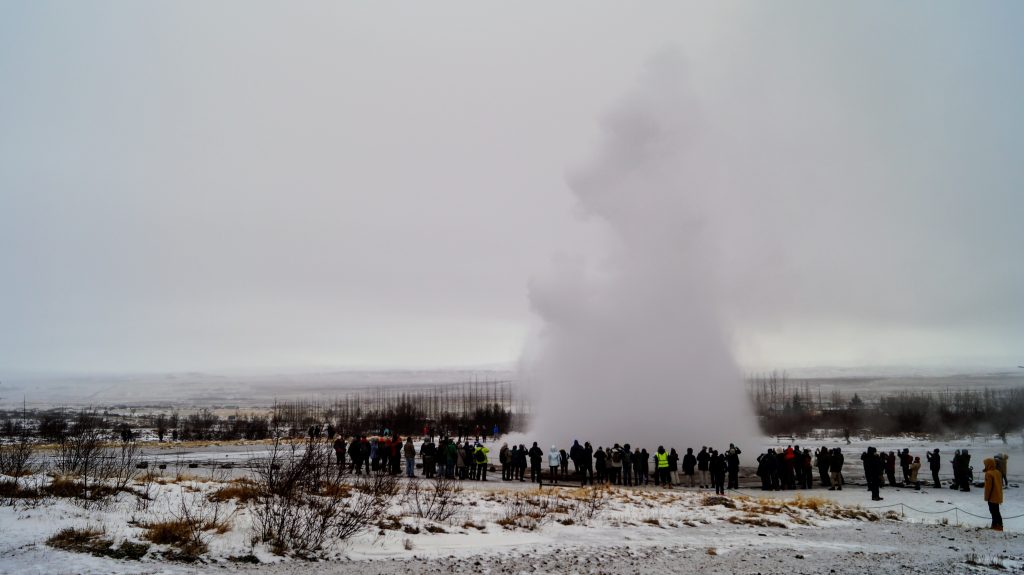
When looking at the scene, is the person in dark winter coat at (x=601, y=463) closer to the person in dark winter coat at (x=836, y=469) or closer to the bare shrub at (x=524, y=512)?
the bare shrub at (x=524, y=512)

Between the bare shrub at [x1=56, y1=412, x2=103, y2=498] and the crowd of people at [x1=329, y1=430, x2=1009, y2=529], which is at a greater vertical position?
the bare shrub at [x1=56, y1=412, x2=103, y2=498]

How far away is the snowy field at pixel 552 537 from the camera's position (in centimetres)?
806

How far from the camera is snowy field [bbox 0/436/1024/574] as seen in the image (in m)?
8.06

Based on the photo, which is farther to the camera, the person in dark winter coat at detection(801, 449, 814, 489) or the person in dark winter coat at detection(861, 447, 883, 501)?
the person in dark winter coat at detection(801, 449, 814, 489)

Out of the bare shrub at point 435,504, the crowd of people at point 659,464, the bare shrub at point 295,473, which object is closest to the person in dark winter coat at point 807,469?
the crowd of people at point 659,464

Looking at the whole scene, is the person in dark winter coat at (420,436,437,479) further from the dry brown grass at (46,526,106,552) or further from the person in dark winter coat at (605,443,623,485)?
the dry brown grass at (46,526,106,552)

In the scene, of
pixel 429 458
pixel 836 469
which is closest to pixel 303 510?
pixel 429 458

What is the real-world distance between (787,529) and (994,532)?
4354mm

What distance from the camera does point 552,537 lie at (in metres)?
10.6

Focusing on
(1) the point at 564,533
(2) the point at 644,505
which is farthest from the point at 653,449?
(1) the point at 564,533

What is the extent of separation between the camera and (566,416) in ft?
112

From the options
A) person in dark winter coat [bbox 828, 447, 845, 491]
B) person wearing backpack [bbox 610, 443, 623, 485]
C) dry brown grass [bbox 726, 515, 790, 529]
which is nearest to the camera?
dry brown grass [bbox 726, 515, 790, 529]

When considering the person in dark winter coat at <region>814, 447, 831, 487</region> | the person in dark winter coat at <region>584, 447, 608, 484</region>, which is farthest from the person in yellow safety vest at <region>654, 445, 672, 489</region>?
the person in dark winter coat at <region>814, 447, 831, 487</region>

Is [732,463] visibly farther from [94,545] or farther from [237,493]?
[94,545]
